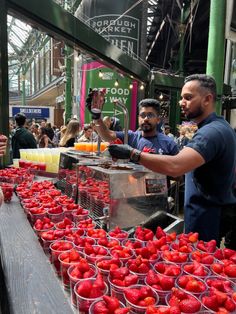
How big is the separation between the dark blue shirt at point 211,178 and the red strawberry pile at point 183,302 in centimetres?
92

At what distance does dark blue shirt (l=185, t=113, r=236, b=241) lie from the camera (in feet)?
6.27

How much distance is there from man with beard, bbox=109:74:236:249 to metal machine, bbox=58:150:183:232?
6.9 inches

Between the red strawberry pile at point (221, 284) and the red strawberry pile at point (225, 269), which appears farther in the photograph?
the red strawberry pile at point (225, 269)

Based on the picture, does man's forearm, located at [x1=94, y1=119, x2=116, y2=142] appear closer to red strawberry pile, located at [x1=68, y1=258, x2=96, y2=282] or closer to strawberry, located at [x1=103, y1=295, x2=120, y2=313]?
red strawberry pile, located at [x1=68, y1=258, x2=96, y2=282]

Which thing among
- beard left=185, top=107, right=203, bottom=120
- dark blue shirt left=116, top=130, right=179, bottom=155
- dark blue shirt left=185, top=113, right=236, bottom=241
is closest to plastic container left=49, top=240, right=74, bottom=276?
dark blue shirt left=185, top=113, right=236, bottom=241

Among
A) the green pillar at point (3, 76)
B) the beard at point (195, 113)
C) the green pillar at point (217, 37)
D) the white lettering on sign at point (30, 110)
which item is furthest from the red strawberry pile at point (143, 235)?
the white lettering on sign at point (30, 110)

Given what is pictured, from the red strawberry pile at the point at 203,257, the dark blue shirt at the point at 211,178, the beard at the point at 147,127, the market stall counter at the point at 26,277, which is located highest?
the beard at the point at 147,127

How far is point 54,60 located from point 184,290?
15514 mm

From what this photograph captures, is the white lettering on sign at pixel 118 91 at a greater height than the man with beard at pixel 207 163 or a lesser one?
greater

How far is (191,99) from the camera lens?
2117 millimetres

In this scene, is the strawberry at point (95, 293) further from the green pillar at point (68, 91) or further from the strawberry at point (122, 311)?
the green pillar at point (68, 91)

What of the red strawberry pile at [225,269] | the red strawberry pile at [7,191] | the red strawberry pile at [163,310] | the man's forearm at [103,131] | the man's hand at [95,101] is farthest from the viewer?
the man's forearm at [103,131]

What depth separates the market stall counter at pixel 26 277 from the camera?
124cm

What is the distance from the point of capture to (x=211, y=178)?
2.07 metres
